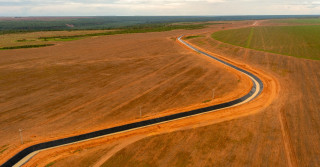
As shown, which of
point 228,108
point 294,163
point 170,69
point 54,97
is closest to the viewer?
point 294,163

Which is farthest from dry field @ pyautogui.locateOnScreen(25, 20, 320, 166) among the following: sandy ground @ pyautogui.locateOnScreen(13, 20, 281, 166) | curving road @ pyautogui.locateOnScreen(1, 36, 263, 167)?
→ curving road @ pyautogui.locateOnScreen(1, 36, 263, 167)

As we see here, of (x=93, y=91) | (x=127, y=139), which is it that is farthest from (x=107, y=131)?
(x=93, y=91)

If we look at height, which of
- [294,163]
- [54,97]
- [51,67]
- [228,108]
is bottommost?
[294,163]

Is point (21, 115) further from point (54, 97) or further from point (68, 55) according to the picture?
point (68, 55)

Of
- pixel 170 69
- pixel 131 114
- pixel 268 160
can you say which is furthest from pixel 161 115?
pixel 170 69

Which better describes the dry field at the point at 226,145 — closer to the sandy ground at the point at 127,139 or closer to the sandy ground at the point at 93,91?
the sandy ground at the point at 127,139

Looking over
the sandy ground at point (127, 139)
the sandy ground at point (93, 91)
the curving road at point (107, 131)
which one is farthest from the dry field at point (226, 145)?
the sandy ground at point (93, 91)

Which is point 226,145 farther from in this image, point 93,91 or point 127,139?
point 93,91
